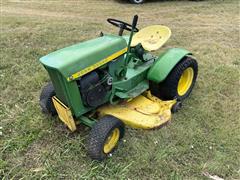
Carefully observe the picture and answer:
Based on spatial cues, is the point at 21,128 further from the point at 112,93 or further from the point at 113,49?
the point at 113,49

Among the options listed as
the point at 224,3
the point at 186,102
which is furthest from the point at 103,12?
the point at 186,102

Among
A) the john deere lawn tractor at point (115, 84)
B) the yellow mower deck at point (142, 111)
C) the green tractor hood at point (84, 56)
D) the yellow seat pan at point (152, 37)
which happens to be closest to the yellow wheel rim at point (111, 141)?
the john deere lawn tractor at point (115, 84)

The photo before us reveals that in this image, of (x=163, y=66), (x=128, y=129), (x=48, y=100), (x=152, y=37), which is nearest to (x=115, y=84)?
(x=128, y=129)

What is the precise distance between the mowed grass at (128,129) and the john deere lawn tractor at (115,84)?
18 centimetres

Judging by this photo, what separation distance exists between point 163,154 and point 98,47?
120 cm

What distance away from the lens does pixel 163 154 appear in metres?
3.11

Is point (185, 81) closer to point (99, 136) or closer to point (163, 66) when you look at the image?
point (163, 66)

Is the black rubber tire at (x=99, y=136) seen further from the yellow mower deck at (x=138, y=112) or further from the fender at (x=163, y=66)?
the fender at (x=163, y=66)

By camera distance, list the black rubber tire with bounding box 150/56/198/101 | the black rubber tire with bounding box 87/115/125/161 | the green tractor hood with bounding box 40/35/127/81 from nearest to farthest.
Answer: the green tractor hood with bounding box 40/35/127/81, the black rubber tire with bounding box 87/115/125/161, the black rubber tire with bounding box 150/56/198/101

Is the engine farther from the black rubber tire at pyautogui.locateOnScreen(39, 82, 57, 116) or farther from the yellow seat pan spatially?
the yellow seat pan

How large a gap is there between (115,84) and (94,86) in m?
0.33

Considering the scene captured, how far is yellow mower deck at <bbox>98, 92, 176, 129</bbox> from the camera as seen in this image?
3.23 metres

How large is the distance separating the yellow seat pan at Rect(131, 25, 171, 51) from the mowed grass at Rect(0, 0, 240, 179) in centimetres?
80

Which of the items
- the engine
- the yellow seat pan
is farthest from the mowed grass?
the yellow seat pan
